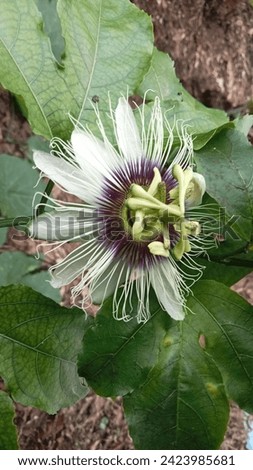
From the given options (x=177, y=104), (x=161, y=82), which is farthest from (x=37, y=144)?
(x=177, y=104)

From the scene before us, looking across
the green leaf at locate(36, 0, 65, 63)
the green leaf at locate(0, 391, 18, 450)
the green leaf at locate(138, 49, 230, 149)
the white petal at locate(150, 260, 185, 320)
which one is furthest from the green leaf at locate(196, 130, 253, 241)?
the green leaf at locate(36, 0, 65, 63)

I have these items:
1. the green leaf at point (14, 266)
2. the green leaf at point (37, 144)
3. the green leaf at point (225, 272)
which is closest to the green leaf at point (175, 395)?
the green leaf at point (225, 272)

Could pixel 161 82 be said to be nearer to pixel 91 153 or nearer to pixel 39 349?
pixel 91 153

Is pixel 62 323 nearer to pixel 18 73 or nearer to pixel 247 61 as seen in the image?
pixel 18 73

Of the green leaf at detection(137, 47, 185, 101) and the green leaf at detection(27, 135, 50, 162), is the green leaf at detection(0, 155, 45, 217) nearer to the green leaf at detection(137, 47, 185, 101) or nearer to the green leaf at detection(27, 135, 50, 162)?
the green leaf at detection(27, 135, 50, 162)

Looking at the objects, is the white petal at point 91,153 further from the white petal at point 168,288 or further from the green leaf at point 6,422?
the green leaf at point 6,422

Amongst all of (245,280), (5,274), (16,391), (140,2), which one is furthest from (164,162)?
(245,280)
